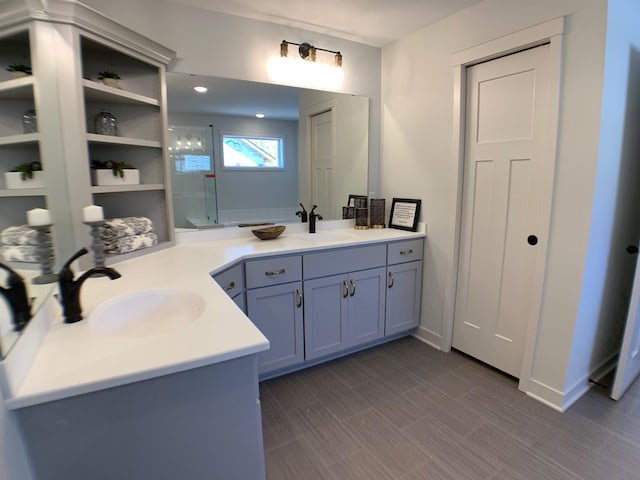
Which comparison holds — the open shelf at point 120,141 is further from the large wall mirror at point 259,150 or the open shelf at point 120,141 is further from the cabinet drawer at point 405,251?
the cabinet drawer at point 405,251

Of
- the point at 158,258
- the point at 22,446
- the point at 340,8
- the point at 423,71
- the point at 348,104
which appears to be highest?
the point at 340,8

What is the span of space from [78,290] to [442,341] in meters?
2.40

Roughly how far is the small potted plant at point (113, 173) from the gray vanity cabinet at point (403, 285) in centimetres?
174

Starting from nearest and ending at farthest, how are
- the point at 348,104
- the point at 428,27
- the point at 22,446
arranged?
the point at 22,446 < the point at 428,27 < the point at 348,104

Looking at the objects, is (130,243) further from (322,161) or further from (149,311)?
(322,161)

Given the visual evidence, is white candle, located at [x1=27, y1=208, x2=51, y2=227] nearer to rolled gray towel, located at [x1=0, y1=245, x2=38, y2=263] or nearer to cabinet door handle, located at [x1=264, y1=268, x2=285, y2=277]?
rolled gray towel, located at [x1=0, y1=245, x2=38, y2=263]

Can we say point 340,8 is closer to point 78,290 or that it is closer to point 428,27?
point 428,27

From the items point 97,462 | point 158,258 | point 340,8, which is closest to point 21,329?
point 97,462

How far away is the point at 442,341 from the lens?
267 centimetres

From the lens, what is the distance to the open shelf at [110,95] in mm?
1732

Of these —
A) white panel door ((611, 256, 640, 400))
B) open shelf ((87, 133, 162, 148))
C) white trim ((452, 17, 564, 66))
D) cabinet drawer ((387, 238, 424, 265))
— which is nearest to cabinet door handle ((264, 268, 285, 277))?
cabinet drawer ((387, 238, 424, 265))

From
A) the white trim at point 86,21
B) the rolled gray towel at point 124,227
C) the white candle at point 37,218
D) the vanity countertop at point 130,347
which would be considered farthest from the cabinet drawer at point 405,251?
the white candle at point 37,218

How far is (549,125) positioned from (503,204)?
0.52 meters

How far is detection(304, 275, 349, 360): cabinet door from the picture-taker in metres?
2.30
